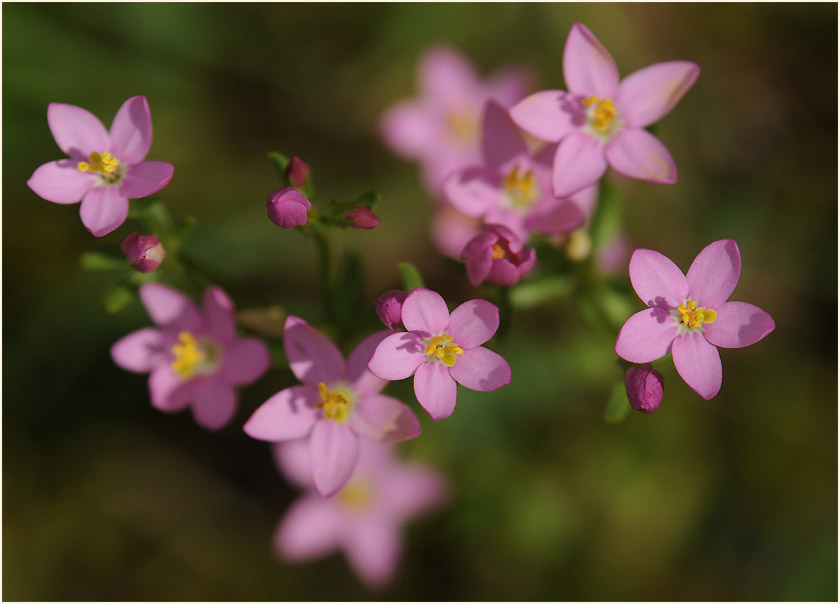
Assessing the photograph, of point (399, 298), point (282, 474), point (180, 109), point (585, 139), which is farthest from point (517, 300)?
point (180, 109)

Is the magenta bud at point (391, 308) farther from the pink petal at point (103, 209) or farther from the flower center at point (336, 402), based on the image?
the pink petal at point (103, 209)

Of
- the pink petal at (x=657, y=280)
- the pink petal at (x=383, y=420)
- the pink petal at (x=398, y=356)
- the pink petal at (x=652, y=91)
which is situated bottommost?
the pink petal at (x=383, y=420)

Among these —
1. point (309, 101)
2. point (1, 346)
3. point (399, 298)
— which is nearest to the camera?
point (399, 298)

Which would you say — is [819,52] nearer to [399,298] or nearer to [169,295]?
[399,298]

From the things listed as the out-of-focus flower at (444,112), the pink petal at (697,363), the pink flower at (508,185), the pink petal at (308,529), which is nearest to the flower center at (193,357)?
the pink flower at (508,185)

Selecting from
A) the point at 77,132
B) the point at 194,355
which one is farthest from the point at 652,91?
the point at 77,132
